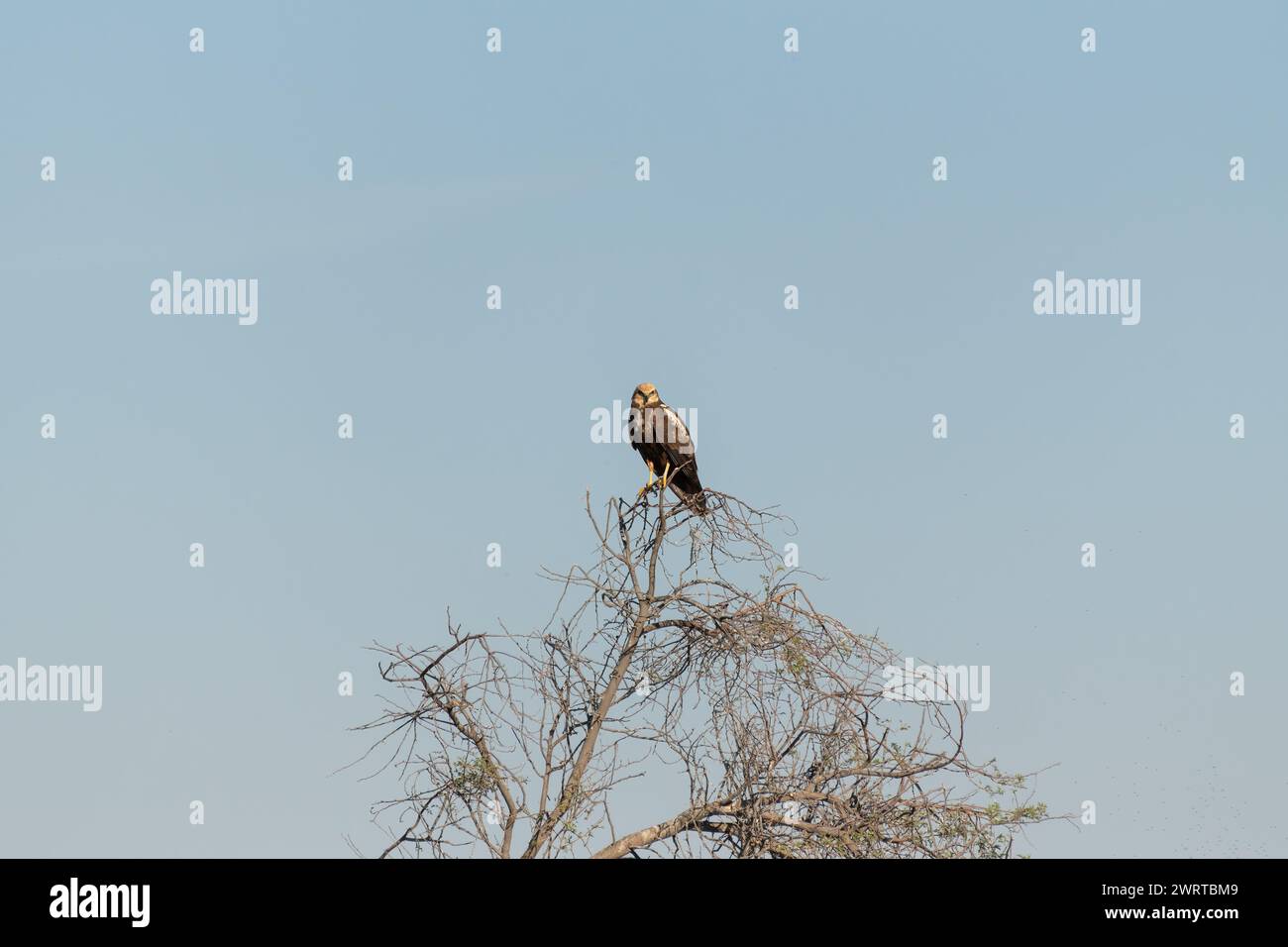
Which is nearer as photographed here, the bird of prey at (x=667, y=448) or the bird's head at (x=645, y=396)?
the bird of prey at (x=667, y=448)

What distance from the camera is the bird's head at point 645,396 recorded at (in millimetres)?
13484

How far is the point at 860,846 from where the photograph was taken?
948cm

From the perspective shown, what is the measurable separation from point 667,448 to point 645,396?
1.25 metres

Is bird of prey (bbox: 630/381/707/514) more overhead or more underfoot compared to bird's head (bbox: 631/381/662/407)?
more underfoot

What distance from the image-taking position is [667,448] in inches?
491

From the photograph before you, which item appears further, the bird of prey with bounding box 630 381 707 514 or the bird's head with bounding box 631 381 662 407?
the bird's head with bounding box 631 381 662 407

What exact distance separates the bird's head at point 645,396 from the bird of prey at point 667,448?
241 mm

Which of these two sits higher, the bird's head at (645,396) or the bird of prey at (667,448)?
the bird's head at (645,396)

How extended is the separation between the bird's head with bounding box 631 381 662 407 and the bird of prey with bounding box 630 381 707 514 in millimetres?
241

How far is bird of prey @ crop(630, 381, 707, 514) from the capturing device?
1233 cm

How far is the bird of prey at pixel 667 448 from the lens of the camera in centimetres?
1233

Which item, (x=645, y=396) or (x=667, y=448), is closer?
(x=667, y=448)
